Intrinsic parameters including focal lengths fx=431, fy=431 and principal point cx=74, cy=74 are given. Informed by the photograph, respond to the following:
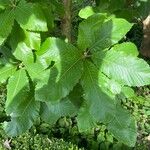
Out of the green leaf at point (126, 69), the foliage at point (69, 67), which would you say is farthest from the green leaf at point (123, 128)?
the green leaf at point (126, 69)

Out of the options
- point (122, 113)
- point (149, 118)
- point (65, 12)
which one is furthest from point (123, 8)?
point (149, 118)

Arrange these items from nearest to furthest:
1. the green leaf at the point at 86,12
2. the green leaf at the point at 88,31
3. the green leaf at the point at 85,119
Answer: the green leaf at the point at 88,31, the green leaf at the point at 85,119, the green leaf at the point at 86,12

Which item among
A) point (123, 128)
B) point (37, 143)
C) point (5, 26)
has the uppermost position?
point (5, 26)

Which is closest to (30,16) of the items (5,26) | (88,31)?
(5,26)

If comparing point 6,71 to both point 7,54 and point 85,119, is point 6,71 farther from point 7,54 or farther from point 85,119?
point 85,119

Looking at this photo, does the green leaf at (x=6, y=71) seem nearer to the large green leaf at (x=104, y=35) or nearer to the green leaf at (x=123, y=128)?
the large green leaf at (x=104, y=35)

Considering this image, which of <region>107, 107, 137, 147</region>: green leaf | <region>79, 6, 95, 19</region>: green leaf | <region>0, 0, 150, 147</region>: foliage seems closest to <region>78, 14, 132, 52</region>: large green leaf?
<region>0, 0, 150, 147</region>: foliage

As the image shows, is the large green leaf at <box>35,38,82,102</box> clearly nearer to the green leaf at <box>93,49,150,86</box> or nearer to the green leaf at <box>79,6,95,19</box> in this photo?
the green leaf at <box>93,49,150,86</box>
